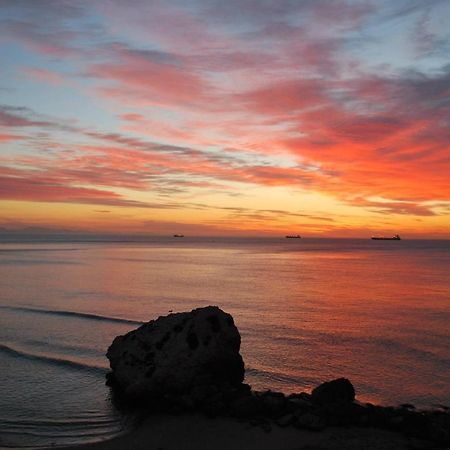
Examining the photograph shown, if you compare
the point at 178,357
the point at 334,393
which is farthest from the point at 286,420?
the point at 178,357

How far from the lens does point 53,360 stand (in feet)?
81.6

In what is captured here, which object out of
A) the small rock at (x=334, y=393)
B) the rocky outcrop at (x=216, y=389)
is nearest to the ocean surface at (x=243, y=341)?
the rocky outcrop at (x=216, y=389)

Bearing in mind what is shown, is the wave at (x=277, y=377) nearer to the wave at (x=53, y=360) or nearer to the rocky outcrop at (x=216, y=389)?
the rocky outcrop at (x=216, y=389)

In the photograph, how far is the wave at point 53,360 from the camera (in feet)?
77.0

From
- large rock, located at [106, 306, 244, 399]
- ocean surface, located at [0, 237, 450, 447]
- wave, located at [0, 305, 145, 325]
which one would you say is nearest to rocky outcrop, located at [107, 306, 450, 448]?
large rock, located at [106, 306, 244, 399]

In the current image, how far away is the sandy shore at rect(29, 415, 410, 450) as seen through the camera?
14938 mm

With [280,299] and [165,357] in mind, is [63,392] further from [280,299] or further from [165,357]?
[280,299]

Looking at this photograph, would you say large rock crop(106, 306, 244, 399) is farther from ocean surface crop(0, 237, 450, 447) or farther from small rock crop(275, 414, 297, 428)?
small rock crop(275, 414, 297, 428)

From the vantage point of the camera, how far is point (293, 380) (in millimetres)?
22578

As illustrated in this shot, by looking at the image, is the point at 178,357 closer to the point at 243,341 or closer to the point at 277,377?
the point at 277,377

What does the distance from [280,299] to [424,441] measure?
3367cm

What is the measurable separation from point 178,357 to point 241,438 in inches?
173

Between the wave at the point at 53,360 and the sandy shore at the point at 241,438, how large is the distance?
744 centimetres

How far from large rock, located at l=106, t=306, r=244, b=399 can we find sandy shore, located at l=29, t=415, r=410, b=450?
201cm
